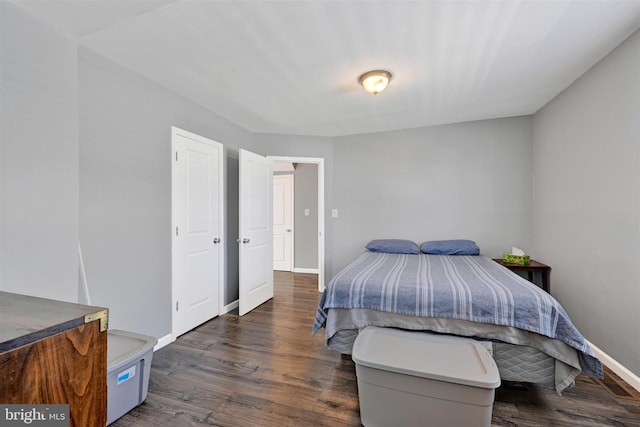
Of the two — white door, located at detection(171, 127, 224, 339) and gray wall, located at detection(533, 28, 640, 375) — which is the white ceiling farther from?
white door, located at detection(171, 127, 224, 339)

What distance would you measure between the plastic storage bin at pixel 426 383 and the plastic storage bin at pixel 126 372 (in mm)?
1301

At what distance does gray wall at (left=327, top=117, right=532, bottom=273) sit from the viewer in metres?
3.46

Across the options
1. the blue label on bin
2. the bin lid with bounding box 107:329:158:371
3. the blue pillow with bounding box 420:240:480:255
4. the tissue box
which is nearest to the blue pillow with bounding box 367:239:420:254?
the blue pillow with bounding box 420:240:480:255

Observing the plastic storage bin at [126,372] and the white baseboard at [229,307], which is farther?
the white baseboard at [229,307]

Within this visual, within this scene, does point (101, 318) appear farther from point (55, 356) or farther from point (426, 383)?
point (426, 383)

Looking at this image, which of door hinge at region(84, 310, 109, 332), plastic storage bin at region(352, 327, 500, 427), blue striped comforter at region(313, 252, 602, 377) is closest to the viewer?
door hinge at region(84, 310, 109, 332)

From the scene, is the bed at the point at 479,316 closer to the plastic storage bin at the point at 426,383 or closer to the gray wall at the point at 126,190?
the plastic storage bin at the point at 426,383

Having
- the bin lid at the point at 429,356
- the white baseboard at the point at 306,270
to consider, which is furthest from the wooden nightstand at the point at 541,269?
the white baseboard at the point at 306,270

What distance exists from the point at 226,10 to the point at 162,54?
2.49 ft

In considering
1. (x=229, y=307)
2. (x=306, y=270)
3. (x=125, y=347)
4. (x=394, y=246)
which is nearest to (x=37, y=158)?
(x=125, y=347)

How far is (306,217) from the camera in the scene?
564 cm

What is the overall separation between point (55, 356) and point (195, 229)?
2.23 meters

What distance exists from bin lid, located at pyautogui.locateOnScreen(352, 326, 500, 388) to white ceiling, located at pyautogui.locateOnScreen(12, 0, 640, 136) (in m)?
1.94

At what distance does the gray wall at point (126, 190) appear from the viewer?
1959 mm
